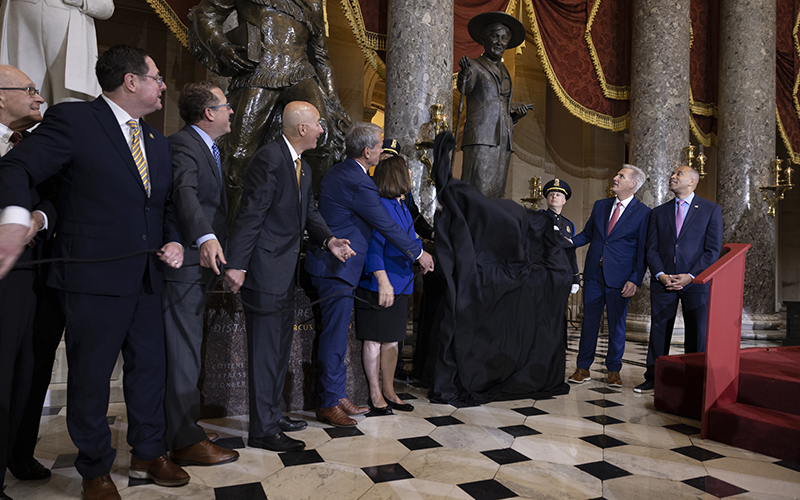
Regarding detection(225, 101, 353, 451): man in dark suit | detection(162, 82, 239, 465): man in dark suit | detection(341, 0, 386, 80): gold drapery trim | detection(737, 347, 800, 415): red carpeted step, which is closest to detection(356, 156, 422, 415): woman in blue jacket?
detection(225, 101, 353, 451): man in dark suit

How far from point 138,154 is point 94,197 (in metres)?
0.25

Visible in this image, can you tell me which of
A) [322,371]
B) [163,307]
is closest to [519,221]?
[322,371]

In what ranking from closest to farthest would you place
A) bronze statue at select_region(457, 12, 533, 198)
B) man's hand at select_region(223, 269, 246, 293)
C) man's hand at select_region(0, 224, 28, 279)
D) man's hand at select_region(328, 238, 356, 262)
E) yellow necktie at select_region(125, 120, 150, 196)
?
man's hand at select_region(0, 224, 28, 279)
yellow necktie at select_region(125, 120, 150, 196)
man's hand at select_region(223, 269, 246, 293)
man's hand at select_region(328, 238, 356, 262)
bronze statue at select_region(457, 12, 533, 198)

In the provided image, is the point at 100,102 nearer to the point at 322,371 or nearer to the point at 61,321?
the point at 61,321

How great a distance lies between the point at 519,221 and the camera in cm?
392

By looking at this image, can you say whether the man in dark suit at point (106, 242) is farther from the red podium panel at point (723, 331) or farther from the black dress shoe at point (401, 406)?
the red podium panel at point (723, 331)

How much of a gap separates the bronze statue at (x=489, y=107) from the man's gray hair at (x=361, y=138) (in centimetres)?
233

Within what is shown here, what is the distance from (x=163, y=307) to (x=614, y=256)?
349 centimetres

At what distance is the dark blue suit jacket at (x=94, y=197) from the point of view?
1.99 meters

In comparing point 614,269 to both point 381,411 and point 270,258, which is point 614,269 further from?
point 270,258

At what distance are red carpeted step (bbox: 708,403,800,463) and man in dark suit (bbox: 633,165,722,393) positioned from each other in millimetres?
1130

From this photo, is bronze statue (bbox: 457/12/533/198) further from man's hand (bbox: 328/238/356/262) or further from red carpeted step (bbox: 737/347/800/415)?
red carpeted step (bbox: 737/347/800/415)

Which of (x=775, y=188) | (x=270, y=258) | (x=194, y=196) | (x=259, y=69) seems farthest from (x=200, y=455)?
(x=775, y=188)

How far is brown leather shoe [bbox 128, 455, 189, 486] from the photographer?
2250 millimetres
